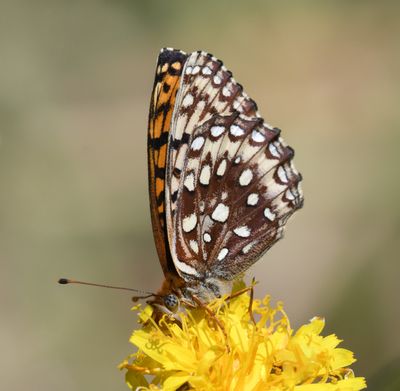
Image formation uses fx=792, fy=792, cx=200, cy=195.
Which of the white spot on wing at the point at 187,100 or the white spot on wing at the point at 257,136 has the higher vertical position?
the white spot on wing at the point at 187,100

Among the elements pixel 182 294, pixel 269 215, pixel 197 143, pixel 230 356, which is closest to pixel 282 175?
pixel 269 215

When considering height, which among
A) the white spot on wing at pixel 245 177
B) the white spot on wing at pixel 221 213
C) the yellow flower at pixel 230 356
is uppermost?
the white spot on wing at pixel 245 177

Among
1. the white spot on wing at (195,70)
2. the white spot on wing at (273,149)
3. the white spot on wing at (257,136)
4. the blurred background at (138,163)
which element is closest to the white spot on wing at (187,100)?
the white spot on wing at (195,70)

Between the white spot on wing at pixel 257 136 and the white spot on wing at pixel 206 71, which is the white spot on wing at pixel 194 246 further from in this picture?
the white spot on wing at pixel 206 71

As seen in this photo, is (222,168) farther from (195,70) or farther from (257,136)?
(195,70)

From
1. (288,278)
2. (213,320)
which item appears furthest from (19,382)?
(213,320)

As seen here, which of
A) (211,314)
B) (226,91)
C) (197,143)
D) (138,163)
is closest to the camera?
(211,314)

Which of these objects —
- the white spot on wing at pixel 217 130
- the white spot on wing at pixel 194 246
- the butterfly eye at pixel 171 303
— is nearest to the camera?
the butterfly eye at pixel 171 303
